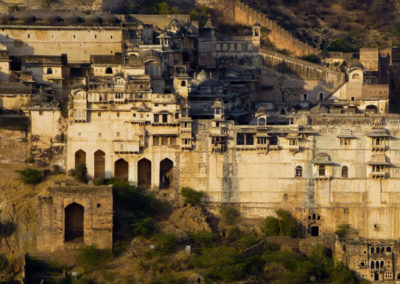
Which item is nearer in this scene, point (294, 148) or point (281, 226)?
point (281, 226)

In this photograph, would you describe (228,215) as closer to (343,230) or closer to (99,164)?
(343,230)

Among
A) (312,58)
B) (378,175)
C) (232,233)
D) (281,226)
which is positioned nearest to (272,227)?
(281,226)

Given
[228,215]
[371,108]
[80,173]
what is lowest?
[228,215]

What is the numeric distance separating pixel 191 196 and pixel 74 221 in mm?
5071

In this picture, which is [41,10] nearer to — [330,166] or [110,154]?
[110,154]

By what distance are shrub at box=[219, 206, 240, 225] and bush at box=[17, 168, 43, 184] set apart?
7549 millimetres

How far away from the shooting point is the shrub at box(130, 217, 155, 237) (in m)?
65.9

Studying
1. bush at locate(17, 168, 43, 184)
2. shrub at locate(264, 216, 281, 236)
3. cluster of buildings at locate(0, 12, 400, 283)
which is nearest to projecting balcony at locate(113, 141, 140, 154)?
cluster of buildings at locate(0, 12, 400, 283)

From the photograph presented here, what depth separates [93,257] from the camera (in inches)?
2552

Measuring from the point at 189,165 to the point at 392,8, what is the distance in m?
34.9

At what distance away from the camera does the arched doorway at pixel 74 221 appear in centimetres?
6612

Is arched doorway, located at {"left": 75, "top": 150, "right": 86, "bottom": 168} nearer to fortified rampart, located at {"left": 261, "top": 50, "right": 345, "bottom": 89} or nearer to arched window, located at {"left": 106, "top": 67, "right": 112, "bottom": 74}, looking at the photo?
arched window, located at {"left": 106, "top": 67, "right": 112, "bottom": 74}

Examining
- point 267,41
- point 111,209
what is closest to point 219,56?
point 267,41

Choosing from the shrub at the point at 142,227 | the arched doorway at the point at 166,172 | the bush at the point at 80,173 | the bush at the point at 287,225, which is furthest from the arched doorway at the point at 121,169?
the bush at the point at 287,225
